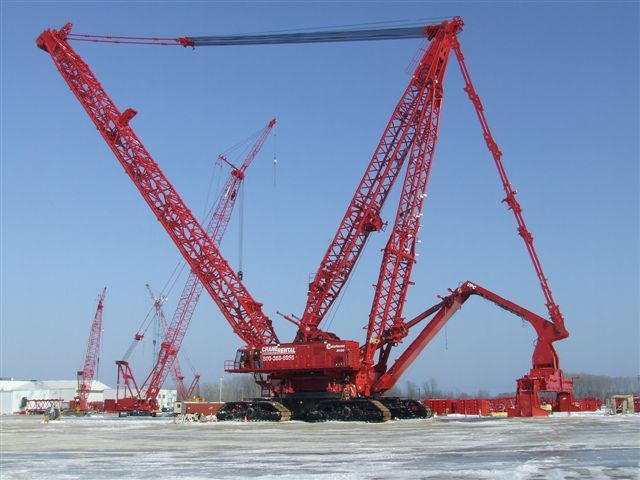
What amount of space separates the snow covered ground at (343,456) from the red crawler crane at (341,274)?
1895 cm

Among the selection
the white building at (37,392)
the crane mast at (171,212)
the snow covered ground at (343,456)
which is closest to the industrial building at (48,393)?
the white building at (37,392)

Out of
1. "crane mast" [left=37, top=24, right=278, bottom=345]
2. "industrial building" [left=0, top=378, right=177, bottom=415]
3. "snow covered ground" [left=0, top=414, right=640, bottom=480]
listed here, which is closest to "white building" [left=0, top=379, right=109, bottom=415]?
"industrial building" [left=0, top=378, right=177, bottom=415]

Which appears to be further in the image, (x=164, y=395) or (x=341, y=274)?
(x=164, y=395)

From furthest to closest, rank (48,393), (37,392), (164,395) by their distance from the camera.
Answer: (164,395)
(48,393)
(37,392)

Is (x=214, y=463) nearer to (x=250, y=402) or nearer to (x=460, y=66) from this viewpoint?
(x=250, y=402)

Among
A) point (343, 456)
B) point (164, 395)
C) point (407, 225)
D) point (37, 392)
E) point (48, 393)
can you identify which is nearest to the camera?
point (343, 456)

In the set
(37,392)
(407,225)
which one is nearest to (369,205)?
(407,225)

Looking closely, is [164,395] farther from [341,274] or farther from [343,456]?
[343,456]

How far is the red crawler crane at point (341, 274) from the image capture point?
50.2 m

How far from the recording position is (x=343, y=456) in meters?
21.4

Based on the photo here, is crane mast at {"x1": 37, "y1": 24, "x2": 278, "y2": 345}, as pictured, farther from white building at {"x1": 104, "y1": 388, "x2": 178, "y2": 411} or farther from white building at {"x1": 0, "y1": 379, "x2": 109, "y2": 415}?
white building at {"x1": 104, "y1": 388, "x2": 178, "y2": 411}

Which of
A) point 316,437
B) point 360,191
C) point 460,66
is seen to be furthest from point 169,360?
point 316,437

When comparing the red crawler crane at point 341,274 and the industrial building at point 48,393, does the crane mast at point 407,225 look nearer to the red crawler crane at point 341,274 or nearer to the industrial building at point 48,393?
the red crawler crane at point 341,274

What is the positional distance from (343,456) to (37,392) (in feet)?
436
